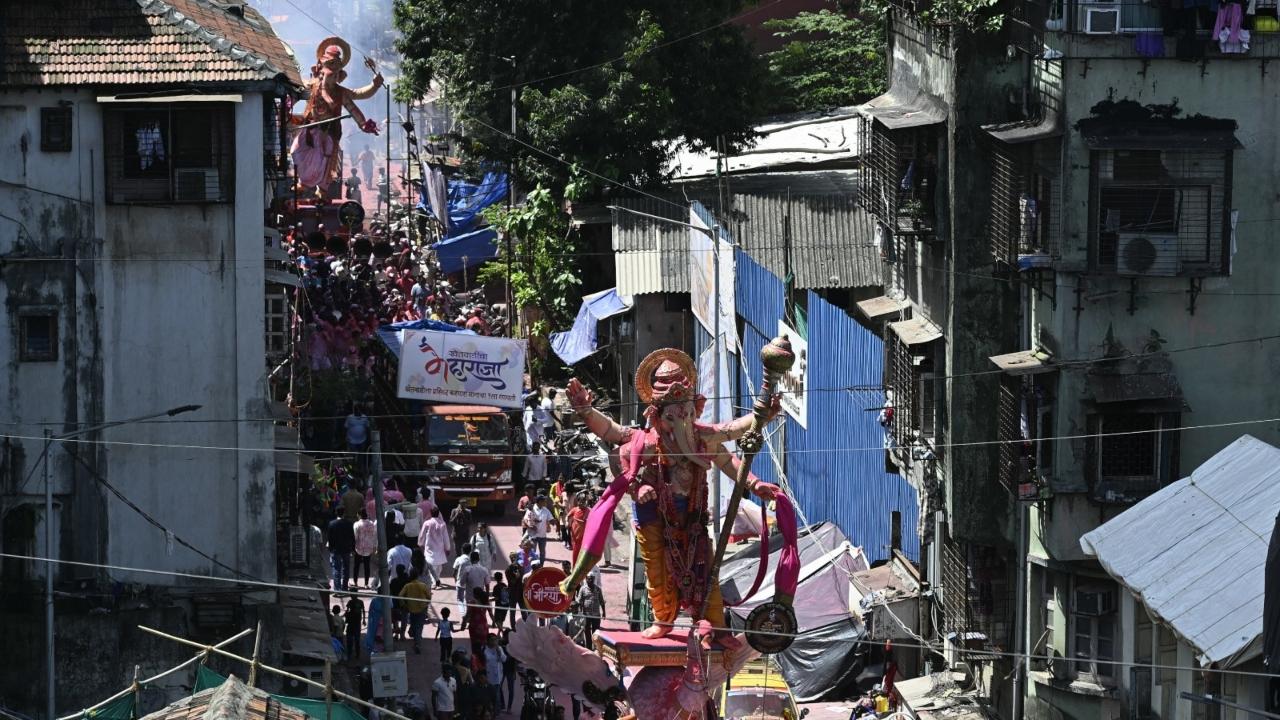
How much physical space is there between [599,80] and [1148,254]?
19757 millimetres

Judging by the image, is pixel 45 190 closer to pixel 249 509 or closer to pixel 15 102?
pixel 15 102

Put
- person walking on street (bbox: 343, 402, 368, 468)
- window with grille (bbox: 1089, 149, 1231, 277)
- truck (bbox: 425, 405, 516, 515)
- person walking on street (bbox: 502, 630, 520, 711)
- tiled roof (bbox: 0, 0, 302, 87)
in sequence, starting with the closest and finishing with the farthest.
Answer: window with grille (bbox: 1089, 149, 1231, 277), tiled roof (bbox: 0, 0, 302, 87), person walking on street (bbox: 502, 630, 520, 711), person walking on street (bbox: 343, 402, 368, 468), truck (bbox: 425, 405, 516, 515)

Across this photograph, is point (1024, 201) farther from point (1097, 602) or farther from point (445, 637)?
point (445, 637)

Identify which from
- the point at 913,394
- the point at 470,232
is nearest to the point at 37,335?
the point at 913,394

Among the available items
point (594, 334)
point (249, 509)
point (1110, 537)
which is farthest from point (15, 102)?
point (594, 334)

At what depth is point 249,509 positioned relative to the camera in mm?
29062

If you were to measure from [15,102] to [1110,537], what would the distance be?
1513 centimetres

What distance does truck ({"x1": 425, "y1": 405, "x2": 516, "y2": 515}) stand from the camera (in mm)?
38469

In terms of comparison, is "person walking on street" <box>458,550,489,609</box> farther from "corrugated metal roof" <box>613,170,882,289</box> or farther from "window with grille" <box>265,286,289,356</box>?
"corrugated metal roof" <box>613,170,882,289</box>

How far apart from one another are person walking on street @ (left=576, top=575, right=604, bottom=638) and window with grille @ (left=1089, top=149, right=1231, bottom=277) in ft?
28.8

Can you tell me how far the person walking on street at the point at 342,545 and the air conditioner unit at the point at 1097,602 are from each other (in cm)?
1144

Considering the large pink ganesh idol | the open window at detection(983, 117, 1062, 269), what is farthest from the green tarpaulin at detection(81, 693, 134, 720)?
the open window at detection(983, 117, 1062, 269)

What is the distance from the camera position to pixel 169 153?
28.4 m

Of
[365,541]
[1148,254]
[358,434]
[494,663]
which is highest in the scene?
[1148,254]
